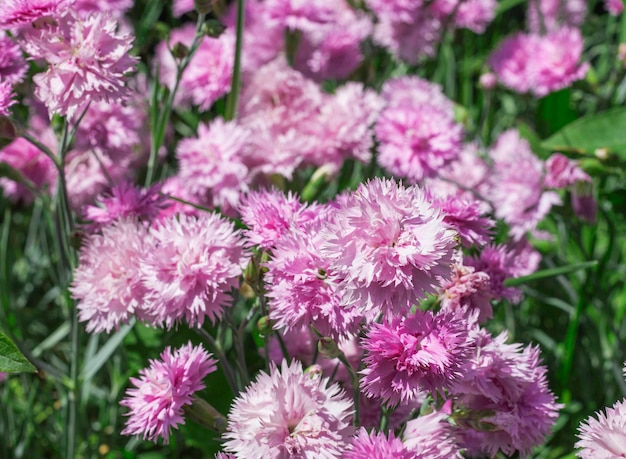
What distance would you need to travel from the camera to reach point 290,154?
1.10m

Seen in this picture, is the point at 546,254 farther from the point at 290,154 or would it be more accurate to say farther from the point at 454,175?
the point at 290,154

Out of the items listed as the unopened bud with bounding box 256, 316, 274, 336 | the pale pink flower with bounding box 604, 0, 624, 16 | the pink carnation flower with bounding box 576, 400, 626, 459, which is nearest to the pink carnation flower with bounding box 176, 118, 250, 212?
the unopened bud with bounding box 256, 316, 274, 336

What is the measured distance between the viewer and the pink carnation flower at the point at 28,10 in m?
0.79

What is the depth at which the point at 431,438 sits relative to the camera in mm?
646

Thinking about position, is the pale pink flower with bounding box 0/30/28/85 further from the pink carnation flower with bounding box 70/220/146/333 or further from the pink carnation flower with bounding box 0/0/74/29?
the pink carnation flower with bounding box 70/220/146/333

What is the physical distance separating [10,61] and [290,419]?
1.85 feet

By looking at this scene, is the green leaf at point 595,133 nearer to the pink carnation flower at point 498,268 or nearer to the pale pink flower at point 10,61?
the pink carnation flower at point 498,268

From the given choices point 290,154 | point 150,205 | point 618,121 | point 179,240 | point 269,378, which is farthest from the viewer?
point 618,121

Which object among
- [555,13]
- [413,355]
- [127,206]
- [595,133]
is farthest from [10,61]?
[555,13]

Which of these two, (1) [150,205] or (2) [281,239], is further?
(1) [150,205]

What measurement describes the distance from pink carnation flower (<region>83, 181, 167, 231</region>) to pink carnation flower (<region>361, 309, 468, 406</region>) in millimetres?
364

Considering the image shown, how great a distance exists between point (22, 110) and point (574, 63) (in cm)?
101

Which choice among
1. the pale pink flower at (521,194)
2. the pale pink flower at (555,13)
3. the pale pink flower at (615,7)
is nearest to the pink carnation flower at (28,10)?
the pale pink flower at (521,194)

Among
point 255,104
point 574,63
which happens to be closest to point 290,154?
point 255,104
